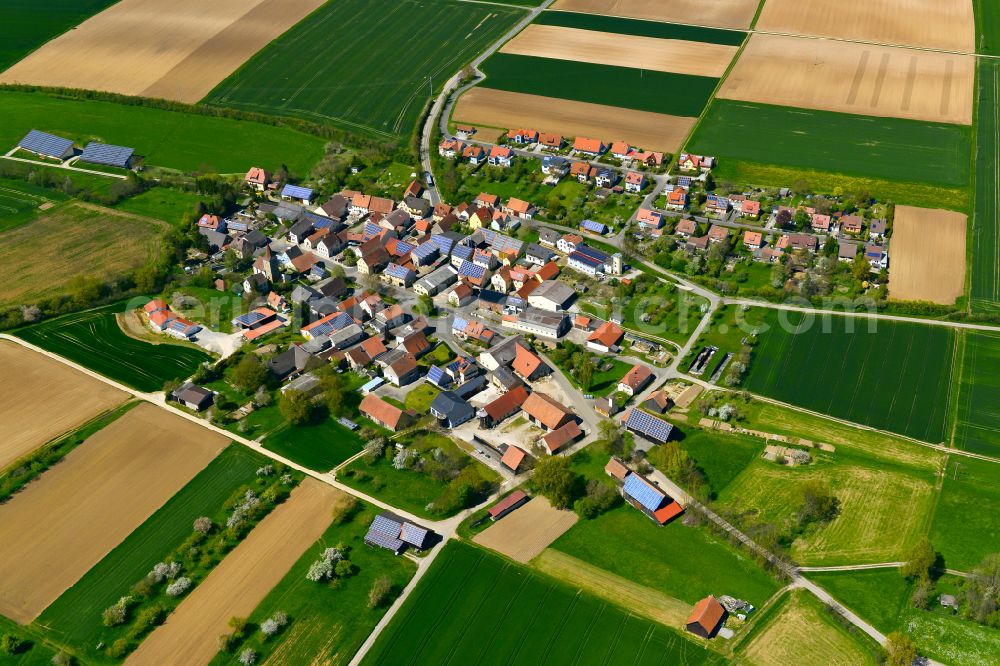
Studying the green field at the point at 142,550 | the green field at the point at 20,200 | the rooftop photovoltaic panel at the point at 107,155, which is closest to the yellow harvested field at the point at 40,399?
the green field at the point at 142,550

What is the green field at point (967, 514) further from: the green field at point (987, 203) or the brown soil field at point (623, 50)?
the brown soil field at point (623, 50)

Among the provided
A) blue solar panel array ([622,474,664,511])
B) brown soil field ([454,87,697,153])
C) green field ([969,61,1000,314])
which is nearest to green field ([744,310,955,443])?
green field ([969,61,1000,314])

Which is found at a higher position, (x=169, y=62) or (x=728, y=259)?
(x=169, y=62)

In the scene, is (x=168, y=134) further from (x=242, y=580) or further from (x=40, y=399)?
(x=242, y=580)

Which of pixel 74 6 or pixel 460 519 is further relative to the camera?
pixel 74 6

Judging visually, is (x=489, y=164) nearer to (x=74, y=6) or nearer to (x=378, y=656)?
(x=378, y=656)

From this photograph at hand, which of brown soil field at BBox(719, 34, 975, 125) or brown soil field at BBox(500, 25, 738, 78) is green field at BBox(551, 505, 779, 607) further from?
brown soil field at BBox(500, 25, 738, 78)

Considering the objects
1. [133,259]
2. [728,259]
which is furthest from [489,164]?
[133,259]
